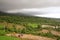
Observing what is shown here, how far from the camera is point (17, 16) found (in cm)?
337

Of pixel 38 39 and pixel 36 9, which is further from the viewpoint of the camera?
pixel 36 9

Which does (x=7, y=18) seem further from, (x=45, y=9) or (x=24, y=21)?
(x=45, y=9)

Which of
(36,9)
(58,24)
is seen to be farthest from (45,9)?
(58,24)

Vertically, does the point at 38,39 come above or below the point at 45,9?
below

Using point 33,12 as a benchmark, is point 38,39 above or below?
below

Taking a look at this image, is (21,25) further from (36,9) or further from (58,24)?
(58,24)

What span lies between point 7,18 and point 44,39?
905 mm

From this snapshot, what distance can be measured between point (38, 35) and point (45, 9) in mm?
628

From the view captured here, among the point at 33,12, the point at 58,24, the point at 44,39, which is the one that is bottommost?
the point at 44,39

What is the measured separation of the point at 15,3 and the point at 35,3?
42 cm

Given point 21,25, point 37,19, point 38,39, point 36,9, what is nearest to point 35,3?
point 36,9

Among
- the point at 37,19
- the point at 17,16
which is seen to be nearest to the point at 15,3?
the point at 17,16

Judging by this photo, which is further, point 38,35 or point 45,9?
point 45,9

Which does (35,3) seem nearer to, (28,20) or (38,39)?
(28,20)
